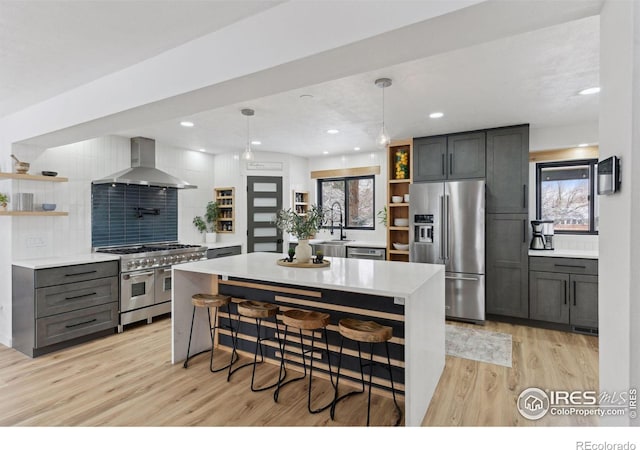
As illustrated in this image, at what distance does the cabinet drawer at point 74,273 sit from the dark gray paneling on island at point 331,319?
1500mm

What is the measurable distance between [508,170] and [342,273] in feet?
9.60

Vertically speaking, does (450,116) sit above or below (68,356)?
above

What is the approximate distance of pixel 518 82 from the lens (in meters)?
2.83

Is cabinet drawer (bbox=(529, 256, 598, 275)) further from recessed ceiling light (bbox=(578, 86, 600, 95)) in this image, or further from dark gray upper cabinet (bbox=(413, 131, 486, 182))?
recessed ceiling light (bbox=(578, 86, 600, 95))

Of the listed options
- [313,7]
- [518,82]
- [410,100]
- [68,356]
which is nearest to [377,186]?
[410,100]

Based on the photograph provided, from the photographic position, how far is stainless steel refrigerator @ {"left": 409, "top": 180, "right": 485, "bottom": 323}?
13.9 feet

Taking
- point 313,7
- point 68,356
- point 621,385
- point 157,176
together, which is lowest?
point 68,356

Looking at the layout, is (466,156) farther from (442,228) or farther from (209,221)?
(209,221)

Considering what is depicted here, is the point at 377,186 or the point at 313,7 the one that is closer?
the point at 313,7

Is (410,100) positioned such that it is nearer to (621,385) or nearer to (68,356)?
(621,385)

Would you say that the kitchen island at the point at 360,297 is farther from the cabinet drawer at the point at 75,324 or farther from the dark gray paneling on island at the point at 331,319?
the cabinet drawer at the point at 75,324

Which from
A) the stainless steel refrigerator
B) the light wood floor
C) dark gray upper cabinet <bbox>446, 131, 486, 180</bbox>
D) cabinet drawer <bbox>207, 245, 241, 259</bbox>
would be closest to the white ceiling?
dark gray upper cabinet <bbox>446, 131, 486, 180</bbox>

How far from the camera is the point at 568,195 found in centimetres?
449

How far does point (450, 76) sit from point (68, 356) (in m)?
4.37
